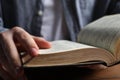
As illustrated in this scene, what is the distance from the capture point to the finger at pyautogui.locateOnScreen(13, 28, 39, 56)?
0.56m

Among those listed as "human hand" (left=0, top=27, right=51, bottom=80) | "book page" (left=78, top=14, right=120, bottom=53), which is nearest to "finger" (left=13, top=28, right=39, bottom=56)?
"human hand" (left=0, top=27, right=51, bottom=80)

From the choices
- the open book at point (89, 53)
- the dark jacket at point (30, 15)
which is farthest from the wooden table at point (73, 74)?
the dark jacket at point (30, 15)

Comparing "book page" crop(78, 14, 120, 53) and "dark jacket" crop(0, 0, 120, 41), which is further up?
"book page" crop(78, 14, 120, 53)

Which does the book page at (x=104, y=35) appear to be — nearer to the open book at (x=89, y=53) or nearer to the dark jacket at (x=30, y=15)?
the open book at (x=89, y=53)

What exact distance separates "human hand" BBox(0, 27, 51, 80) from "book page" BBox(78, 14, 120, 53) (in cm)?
13

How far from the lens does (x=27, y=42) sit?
59cm

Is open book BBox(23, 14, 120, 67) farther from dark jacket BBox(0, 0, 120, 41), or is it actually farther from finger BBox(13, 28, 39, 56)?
dark jacket BBox(0, 0, 120, 41)

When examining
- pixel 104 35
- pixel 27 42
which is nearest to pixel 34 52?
pixel 27 42

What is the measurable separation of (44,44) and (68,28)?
1.57 feet

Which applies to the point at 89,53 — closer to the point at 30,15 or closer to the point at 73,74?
the point at 73,74

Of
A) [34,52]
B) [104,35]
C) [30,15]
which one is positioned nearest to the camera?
[34,52]

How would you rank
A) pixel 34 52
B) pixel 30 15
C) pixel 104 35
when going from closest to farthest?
pixel 34 52, pixel 104 35, pixel 30 15

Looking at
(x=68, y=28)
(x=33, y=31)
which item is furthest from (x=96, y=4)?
(x=33, y=31)

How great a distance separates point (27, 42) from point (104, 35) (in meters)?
0.19
